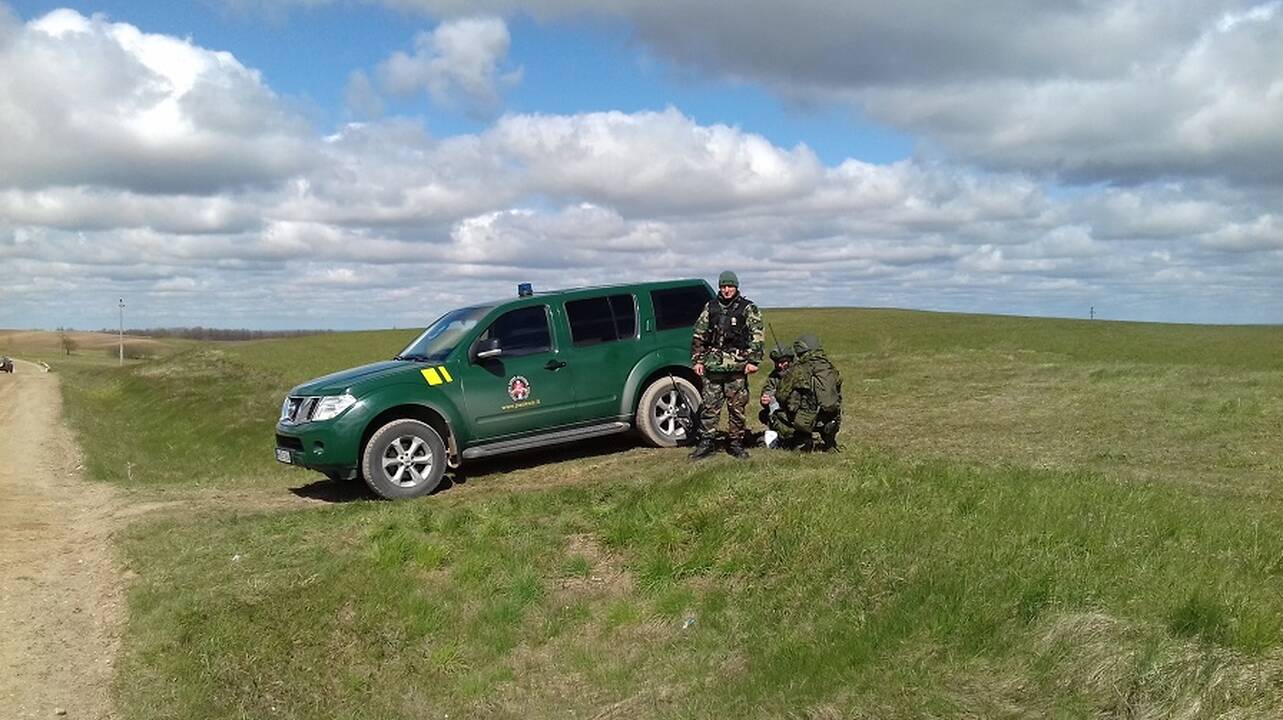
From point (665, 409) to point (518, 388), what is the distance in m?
1.85

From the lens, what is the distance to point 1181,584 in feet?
19.3

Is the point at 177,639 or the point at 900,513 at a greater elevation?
the point at 900,513

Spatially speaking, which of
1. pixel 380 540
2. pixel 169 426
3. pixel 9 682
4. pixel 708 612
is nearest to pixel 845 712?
pixel 708 612

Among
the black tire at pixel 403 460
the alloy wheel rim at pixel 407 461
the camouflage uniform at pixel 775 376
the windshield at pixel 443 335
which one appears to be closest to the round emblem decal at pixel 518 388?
the windshield at pixel 443 335

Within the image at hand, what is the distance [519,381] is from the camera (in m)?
10.8

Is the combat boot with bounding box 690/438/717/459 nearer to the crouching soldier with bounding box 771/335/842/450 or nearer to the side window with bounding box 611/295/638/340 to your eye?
the crouching soldier with bounding box 771/335/842/450

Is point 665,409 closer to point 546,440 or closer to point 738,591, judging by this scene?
point 546,440

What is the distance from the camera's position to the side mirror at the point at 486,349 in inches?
408

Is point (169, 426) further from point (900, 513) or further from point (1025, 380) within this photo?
point (900, 513)

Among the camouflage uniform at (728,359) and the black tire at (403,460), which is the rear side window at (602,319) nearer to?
the camouflage uniform at (728,359)

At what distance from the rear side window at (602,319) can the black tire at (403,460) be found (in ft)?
6.63

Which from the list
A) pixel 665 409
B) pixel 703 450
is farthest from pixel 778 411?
pixel 665 409

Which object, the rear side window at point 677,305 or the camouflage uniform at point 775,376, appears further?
the rear side window at point 677,305

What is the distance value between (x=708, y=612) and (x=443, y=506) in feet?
11.4
